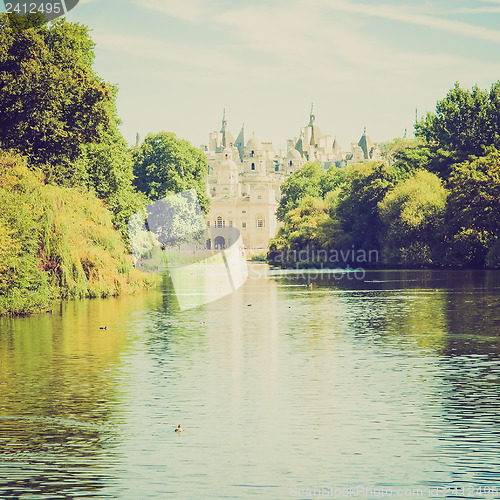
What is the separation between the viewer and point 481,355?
22922mm

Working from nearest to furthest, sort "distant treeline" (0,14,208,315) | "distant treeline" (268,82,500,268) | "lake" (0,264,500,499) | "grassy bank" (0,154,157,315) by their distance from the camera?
"lake" (0,264,500,499) → "grassy bank" (0,154,157,315) → "distant treeline" (0,14,208,315) → "distant treeline" (268,82,500,268)

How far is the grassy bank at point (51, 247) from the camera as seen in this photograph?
101ft

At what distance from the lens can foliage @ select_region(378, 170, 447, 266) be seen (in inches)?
2886

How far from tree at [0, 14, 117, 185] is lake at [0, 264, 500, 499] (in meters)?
11.1

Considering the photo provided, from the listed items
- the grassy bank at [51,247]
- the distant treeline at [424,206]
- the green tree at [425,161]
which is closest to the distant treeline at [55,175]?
the grassy bank at [51,247]

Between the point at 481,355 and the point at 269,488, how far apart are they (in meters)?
12.3

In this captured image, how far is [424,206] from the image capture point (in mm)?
73375

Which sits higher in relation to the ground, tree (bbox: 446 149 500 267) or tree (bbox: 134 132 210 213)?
tree (bbox: 134 132 210 213)

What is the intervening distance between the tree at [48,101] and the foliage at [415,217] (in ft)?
120

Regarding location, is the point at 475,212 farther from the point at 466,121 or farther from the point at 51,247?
the point at 51,247

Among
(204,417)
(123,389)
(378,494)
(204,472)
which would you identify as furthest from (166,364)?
(378,494)

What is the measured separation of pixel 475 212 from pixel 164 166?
125 ft

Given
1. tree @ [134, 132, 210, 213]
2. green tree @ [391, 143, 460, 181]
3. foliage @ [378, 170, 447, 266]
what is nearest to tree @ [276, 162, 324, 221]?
tree @ [134, 132, 210, 213]

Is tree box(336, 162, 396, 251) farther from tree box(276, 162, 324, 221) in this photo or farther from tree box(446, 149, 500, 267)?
tree box(276, 162, 324, 221)
